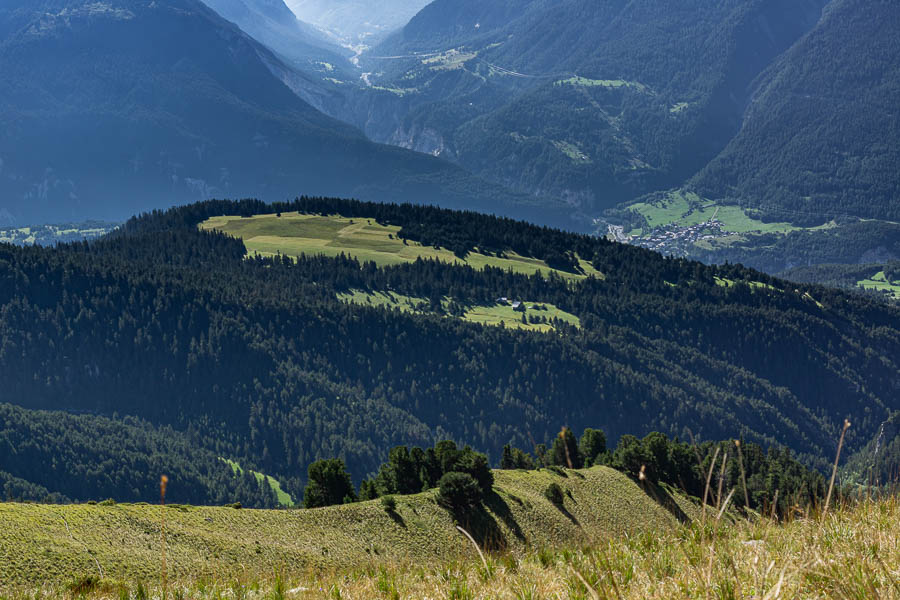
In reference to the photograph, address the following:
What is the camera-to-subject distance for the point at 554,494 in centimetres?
7544

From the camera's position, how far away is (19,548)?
31.2m

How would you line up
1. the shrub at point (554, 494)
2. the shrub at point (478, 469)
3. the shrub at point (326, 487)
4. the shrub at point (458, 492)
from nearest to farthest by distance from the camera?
the shrub at point (458, 492) → the shrub at point (478, 469) → the shrub at point (326, 487) → the shrub at point (554, 494)

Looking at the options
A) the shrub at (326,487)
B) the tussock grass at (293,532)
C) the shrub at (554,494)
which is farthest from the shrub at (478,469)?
the shrub at (326,487)

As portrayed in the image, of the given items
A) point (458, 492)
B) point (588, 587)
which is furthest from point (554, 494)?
point (588, 587)

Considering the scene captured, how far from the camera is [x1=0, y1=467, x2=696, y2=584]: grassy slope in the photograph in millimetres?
31062

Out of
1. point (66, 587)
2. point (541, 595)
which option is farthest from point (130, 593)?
point (541, 595)

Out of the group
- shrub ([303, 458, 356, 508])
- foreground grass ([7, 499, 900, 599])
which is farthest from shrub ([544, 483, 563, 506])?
foreground grass ([7, 499, 900, 599])

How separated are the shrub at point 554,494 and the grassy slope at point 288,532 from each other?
117 cm

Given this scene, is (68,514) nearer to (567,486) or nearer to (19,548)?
(19,548)

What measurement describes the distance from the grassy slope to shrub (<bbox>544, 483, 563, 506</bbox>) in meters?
1.17

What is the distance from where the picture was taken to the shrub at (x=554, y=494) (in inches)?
2963

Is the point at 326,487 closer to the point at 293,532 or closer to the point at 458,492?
the point at 458,492

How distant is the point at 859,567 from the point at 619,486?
259 ft

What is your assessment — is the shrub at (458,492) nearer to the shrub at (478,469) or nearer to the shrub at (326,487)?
the shrub at (478,469)
